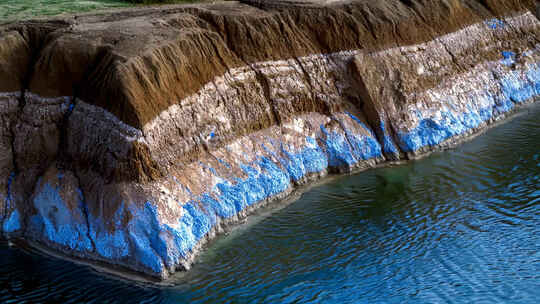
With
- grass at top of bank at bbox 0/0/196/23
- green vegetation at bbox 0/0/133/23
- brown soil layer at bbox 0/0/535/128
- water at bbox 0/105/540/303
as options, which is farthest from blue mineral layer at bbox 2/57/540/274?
green vegetation at bbox 0/0/133/23

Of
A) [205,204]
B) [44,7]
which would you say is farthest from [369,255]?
[44,7]

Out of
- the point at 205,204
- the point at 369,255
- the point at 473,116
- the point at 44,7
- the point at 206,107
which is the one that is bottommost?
the point at 369,255

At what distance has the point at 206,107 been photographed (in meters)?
15.5

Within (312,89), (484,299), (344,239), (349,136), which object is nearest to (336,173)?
(349,136)

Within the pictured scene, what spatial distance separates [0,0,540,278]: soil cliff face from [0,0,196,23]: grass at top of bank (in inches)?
127

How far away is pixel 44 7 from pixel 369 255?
49.8 ft

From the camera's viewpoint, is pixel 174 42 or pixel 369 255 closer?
pixel 369 255

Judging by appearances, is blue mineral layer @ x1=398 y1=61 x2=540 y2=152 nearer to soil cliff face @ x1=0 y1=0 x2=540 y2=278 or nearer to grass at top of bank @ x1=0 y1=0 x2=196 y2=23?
soil cliff face @ x1=0 y1=0 x2=540 y2=278

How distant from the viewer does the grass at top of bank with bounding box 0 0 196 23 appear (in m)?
19.5

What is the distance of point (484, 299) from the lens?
11.2 meters

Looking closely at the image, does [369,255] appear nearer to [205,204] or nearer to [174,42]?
[205,204]

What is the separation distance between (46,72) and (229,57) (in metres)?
4.95

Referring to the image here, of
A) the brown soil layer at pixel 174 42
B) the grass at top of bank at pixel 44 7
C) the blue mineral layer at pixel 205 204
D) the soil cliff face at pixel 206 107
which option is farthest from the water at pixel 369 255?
the grass at top of bank at pixel 44 7

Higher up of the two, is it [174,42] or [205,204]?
[174,42]
